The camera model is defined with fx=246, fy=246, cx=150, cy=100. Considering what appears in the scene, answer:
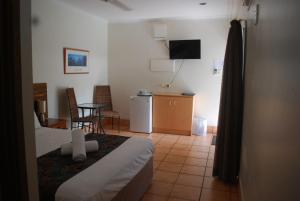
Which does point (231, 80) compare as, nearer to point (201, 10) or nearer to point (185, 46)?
point (201, 10)

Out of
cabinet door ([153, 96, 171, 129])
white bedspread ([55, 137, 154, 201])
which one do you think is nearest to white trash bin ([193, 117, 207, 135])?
cabinet door ([153, 96, 171, 129])

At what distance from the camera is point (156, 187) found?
9.94 ft

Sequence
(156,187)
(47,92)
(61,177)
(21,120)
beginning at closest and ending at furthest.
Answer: (21,120) < (61,177) < (156,187) < (47,92)

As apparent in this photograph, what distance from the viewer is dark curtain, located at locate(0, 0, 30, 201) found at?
27.1 inches

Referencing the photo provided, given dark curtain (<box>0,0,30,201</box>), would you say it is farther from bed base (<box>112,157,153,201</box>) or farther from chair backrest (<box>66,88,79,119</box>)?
chair backrest (<box>66,88,79,119</box>)

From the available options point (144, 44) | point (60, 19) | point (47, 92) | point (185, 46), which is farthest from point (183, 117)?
point (60, 19)

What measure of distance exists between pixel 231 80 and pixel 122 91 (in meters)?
3.59

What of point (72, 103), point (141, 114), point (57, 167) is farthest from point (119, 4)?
point (57, 167)

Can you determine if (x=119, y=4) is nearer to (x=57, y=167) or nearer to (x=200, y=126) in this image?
(x=200, y=126)

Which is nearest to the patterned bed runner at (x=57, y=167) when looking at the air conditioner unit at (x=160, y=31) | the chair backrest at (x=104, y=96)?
the chair backrest at (x=104, y=96)

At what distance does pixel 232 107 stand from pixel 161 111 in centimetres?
257

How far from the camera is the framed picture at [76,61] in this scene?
470 cm

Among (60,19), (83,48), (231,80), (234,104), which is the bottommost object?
(234,104)

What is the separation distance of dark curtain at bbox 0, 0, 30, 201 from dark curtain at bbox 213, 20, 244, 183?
2718 mm
